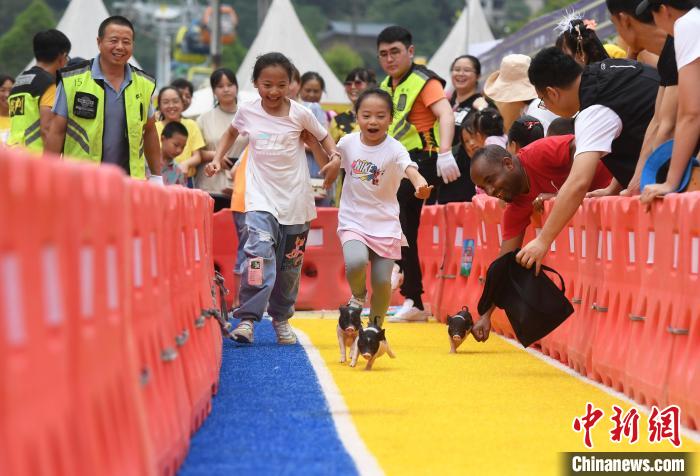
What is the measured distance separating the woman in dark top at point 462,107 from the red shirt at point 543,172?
4461 mm

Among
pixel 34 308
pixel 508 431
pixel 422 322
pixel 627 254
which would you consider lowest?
pixel 422 322

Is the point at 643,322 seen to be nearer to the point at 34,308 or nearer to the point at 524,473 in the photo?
the point at 524,473

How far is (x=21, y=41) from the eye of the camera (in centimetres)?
9612

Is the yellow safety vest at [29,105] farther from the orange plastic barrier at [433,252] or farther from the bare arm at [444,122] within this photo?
the orange plastic barrier at [433,252]

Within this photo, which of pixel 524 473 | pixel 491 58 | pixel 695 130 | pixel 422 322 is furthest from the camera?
pixel 491 58

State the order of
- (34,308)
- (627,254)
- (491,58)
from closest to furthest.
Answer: (34,308) → (627,254) → (491,58)

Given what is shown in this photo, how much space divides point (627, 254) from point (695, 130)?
1.01 meters

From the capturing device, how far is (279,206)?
1021 centimetres

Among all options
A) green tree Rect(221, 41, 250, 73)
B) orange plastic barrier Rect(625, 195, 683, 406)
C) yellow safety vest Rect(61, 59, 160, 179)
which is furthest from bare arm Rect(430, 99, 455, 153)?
green tree Rect(221, 41, 250, 73)

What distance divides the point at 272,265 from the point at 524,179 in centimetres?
198

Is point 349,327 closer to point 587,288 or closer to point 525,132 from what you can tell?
point 587,288

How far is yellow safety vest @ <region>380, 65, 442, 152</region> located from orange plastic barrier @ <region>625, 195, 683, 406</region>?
213 inches

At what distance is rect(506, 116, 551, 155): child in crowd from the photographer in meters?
11.4

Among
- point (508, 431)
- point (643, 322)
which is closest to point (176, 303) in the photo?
point (508, 431)
